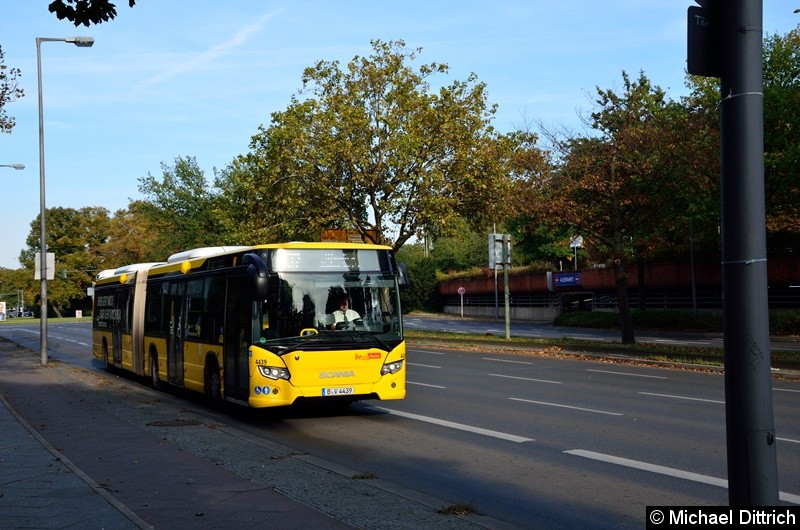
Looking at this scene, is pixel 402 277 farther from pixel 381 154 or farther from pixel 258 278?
pixel 381 154

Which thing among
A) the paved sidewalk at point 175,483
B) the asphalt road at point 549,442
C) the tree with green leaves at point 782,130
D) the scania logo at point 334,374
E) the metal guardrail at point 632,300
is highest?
the tree with green leaves at point 782,130

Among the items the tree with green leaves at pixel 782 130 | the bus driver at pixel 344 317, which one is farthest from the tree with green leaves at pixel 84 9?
the tree with green leaves at pixel 782 130

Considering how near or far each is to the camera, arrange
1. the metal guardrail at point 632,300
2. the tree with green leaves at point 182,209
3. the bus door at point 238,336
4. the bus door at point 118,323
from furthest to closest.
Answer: the tree with green leaves at point 182,209 < the metal guardrail at point 632,300 < the bus door at point 118,323 < the bus door at point 238,336

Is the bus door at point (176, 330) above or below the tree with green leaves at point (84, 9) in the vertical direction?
below

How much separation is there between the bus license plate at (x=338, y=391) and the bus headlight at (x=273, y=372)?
0.60 m

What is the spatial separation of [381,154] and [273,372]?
75.5 feet

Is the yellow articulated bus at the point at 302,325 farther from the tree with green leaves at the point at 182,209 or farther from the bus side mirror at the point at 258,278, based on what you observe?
the tree with green leaves at the point at 182,209

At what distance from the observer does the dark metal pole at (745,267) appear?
13.2ft

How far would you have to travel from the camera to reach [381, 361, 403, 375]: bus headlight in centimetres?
1336

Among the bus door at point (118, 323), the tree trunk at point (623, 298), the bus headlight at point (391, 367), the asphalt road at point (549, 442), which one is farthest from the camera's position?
the tree trunk at point (623, 298)

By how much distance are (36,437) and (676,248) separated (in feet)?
140

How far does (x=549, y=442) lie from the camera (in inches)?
438

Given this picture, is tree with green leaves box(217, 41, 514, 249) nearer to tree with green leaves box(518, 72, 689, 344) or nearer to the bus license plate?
tree with green leaves box(518, 72, 689, 344)

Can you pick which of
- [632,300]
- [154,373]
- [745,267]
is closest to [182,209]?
[632,300]
